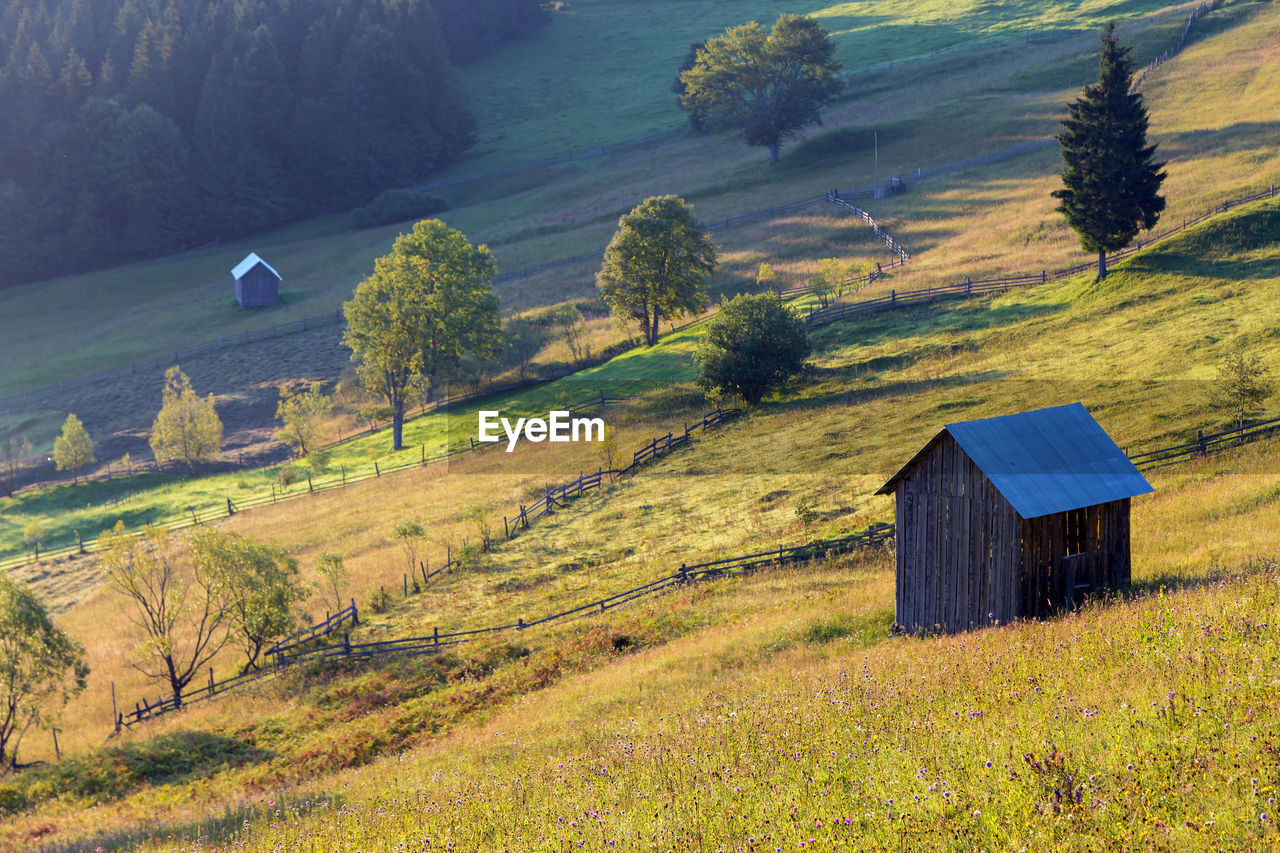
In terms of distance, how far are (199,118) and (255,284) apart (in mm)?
39619

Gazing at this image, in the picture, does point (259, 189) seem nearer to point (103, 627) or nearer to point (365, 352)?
point (365, 352)

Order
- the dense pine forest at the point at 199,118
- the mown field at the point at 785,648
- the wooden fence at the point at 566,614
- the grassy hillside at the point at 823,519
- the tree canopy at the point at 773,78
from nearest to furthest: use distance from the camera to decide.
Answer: the mown field at the point at 785,648
the grassy hillside at the point at 823,519
the wooden fence at the point at 566,614
the tree canopy at the point at 773,78
the dense pine forest at the point at 199,118

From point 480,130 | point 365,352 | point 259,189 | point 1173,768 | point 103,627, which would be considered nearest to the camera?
point 1173,768

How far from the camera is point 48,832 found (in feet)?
65.3

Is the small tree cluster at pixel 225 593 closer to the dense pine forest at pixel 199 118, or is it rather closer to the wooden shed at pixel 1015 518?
the wooden shed at pixel 1015 518

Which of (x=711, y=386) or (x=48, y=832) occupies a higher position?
(x=711, y=386)

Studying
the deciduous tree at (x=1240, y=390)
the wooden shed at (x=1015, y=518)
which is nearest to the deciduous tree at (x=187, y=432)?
the wooden shed at (x=1015, y=518)

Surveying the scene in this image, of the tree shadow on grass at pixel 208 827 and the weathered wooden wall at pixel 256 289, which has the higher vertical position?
the weathered wooden wall at pixel 256 289

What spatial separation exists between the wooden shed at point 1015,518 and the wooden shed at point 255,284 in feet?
258

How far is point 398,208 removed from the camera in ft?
352

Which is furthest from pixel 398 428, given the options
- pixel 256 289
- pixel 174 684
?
pixel 256 289

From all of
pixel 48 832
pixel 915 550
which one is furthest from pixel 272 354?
pixel 915 550

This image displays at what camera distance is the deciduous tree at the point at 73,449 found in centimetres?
5891

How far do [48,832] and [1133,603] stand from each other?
22304 mm
